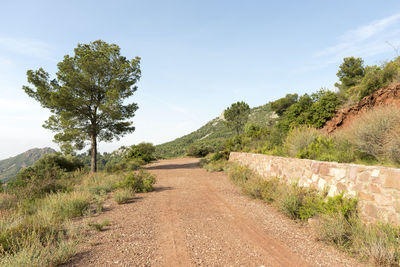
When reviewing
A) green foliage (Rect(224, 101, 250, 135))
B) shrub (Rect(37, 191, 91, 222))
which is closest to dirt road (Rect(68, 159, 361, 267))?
shrub (Rect(37, 191, 91, 222))

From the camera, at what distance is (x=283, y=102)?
1817 inches

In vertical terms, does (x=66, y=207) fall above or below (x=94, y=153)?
below

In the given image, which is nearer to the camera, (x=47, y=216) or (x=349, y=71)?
(x=47, y=216)

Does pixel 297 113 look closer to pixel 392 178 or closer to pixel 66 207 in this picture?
pixel 392 178

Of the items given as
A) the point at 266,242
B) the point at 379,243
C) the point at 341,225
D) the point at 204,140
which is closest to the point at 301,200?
the point at 341,225

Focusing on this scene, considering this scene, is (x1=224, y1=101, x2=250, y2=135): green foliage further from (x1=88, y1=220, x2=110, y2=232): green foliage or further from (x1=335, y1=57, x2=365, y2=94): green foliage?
(x1=88, y1=220, x2=110, y2=232): green foliage

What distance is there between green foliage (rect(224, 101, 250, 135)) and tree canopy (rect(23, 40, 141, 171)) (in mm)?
19572

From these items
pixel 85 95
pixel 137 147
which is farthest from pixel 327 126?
pixel 137 147

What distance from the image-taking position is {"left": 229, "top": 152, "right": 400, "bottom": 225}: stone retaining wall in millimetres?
3875

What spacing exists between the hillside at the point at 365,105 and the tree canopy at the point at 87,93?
16.4 m

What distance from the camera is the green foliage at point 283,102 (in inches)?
1800

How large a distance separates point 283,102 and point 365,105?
35.7m

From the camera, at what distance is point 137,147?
1040 inches

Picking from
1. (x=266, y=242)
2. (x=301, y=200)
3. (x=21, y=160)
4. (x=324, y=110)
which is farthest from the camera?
(x=21, y=160)
